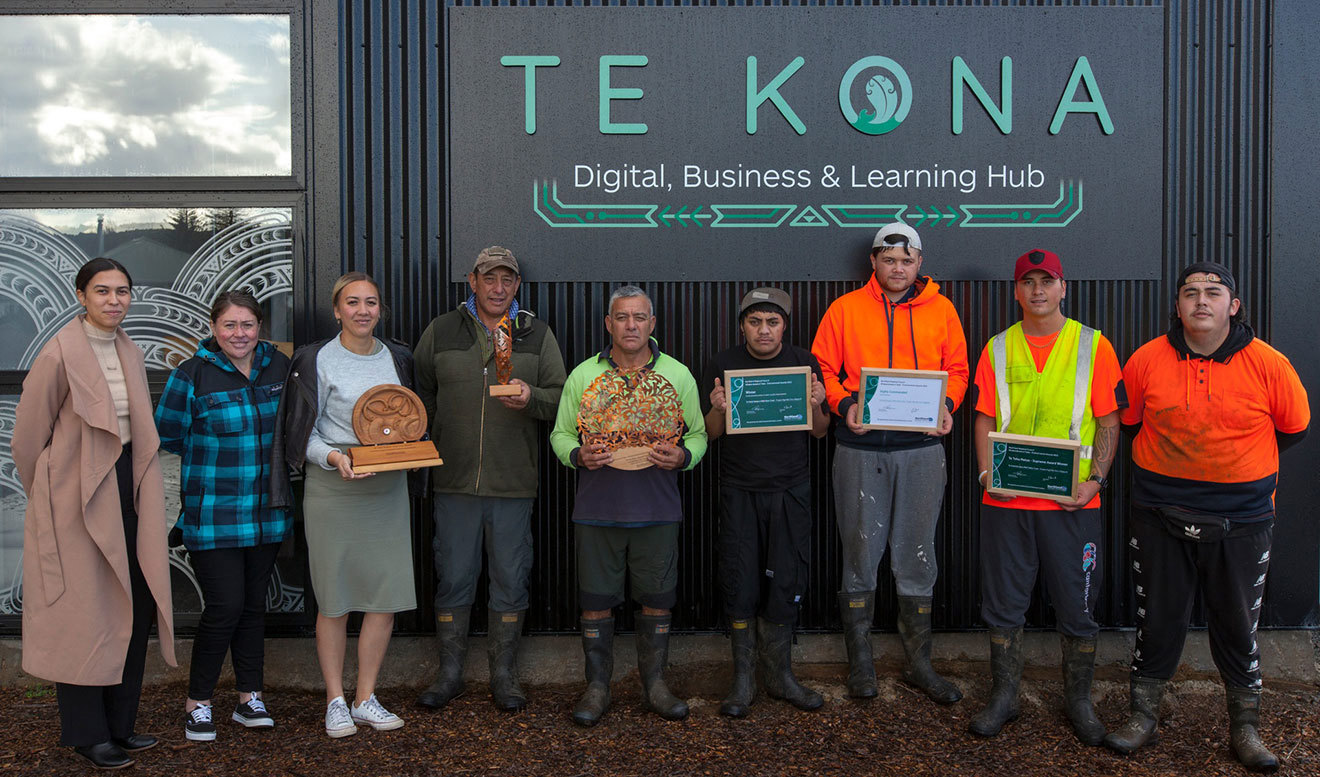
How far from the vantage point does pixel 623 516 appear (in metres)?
3.88

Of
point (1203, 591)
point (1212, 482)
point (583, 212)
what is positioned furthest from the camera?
point (583, 212)

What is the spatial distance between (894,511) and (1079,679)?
108cm

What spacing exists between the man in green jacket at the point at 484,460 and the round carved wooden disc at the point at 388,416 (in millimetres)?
326

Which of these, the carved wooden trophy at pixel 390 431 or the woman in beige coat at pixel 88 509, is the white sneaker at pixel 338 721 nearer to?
the woman in beige coat at pixel 88 509

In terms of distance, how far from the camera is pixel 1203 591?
3.73 metres

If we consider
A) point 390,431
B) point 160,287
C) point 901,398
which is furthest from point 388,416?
point 901,398

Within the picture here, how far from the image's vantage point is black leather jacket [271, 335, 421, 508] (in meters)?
3.77

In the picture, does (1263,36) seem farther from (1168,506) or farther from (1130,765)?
(1130,765)

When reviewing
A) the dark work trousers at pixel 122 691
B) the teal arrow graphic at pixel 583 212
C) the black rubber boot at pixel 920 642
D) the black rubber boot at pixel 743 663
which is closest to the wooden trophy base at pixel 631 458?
the black rubber boot at pixel 743 663

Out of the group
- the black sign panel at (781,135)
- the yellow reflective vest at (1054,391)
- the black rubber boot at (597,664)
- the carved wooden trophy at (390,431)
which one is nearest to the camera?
the carved wooden trophy at (390,431)

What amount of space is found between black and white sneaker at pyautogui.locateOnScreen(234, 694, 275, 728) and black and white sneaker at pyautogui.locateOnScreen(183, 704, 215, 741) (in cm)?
12

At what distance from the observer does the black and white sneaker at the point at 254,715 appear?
3.96 metres

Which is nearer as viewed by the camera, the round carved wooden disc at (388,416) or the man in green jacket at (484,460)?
the round carved wooden disc at (388,416)

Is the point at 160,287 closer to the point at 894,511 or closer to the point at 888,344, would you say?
the point at 888,344
